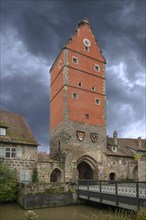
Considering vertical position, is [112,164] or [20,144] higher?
[20,144]

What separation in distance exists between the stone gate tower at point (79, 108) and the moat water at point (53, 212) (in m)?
9.12

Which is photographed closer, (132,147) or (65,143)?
(65,143)

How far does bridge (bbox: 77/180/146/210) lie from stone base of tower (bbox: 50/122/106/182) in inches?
337

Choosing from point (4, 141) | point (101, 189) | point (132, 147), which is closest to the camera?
point (101, 189)

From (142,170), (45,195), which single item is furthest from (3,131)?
(142,170)

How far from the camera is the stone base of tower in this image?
103 ft

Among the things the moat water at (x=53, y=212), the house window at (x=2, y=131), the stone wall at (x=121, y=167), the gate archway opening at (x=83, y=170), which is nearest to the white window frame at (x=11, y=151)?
the house window at (x=2, y=131)

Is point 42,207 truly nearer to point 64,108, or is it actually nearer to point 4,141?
point 4,141

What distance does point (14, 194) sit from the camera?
23.6 meters

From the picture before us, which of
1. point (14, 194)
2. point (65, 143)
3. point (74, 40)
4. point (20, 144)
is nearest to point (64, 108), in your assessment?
point (65, 143)

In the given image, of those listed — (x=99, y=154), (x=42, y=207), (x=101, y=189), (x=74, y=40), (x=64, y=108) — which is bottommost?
(x=42, y=207)

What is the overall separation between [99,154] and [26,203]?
1529 centimetres

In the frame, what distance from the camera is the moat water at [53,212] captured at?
17770 mm

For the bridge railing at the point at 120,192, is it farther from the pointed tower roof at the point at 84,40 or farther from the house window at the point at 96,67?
the pointed tower roof at the point at 84,40
